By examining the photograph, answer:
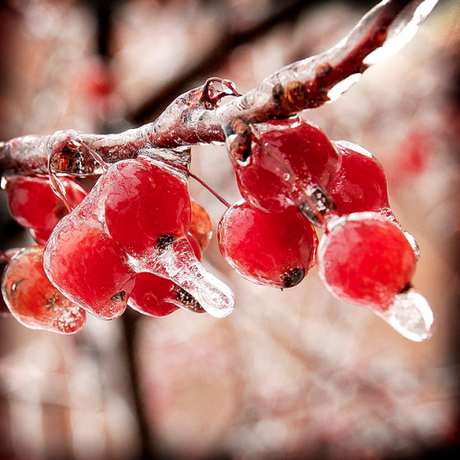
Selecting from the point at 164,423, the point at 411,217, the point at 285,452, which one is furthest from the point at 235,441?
the point at 411,217

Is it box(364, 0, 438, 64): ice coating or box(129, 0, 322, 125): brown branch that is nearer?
box(364, 0, 438, 64): ice coating

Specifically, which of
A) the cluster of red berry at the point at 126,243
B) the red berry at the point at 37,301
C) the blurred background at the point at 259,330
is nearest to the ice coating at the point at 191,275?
the cluster of red berry at the point at 126,243

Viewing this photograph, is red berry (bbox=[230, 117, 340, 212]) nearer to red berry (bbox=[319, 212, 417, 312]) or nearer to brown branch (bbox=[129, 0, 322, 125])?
red berry (bbox=[319, 212, 417, 312])

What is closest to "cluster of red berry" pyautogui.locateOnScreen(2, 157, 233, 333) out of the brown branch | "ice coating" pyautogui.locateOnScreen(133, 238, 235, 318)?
"ice coating" pyautogui.locateOnScreen(133, 238, 235, 318)

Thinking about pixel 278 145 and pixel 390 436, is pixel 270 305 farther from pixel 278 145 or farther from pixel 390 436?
pixel 278 145

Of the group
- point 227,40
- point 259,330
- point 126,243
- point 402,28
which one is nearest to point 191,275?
point 126,243
